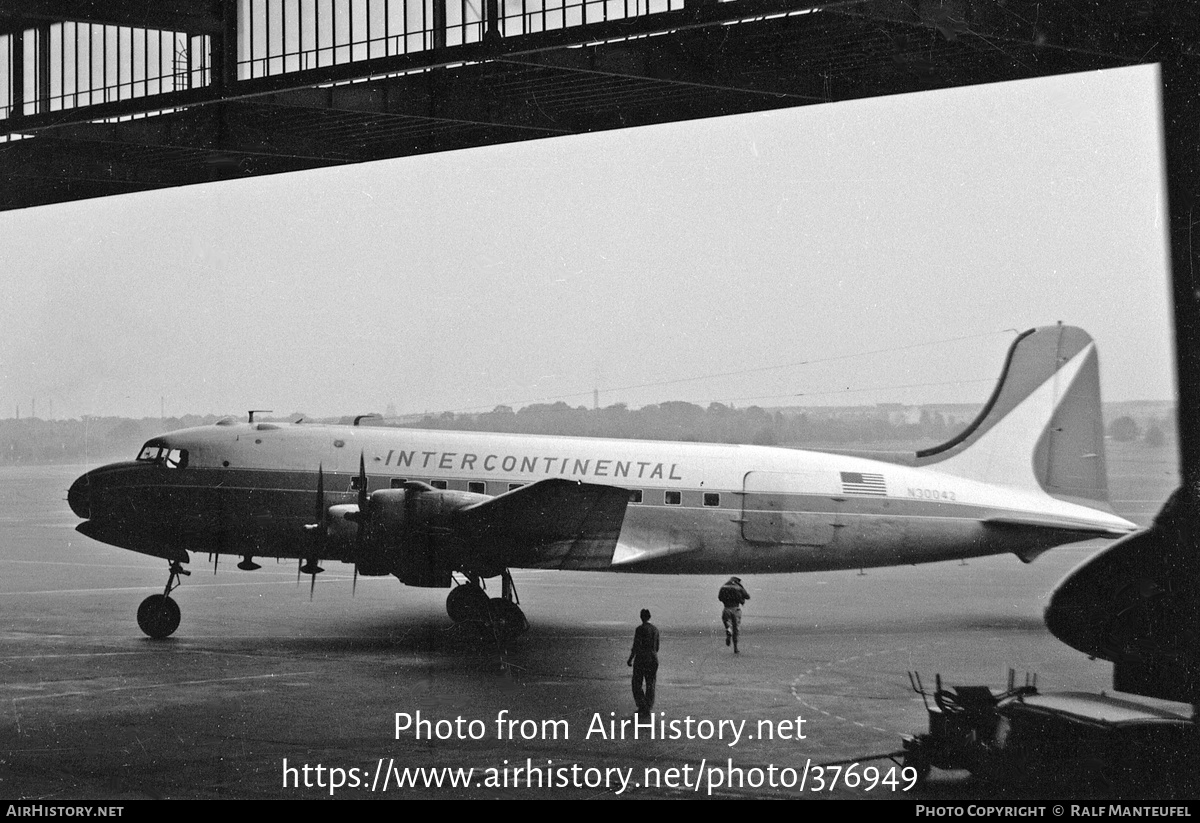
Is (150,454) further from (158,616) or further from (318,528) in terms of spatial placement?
(318,528)

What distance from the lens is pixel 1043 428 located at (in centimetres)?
2250

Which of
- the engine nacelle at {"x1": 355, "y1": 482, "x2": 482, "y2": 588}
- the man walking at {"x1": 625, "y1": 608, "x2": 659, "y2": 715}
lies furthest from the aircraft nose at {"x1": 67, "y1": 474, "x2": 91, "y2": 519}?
the man walking at {"x1": 625, "y1": 608, "x2": 659, "y2": 715}

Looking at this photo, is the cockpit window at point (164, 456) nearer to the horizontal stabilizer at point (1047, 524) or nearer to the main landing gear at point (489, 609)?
the main landing gear at point (489, 609)

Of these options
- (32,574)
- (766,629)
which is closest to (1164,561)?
(766,629)

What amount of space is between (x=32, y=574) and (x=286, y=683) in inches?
758

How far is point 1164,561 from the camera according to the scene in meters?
11.6

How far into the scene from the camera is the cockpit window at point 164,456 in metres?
20.0

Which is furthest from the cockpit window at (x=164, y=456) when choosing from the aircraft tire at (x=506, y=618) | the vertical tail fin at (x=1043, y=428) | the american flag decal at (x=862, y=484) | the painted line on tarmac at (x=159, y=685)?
the vertical tail fin at (x=1043, y=428)

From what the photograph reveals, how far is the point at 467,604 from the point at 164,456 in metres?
6.12

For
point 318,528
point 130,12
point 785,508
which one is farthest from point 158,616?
point 785,508

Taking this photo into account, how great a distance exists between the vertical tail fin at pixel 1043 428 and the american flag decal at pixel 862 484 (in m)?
1.28

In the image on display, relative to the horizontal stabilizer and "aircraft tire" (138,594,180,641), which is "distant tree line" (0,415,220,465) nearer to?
"aircraft tire" (138,594,180,641)

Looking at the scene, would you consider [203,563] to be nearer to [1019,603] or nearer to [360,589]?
[360,589]

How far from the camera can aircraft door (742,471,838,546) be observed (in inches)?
810
